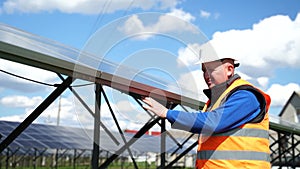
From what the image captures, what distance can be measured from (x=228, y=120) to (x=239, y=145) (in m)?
0.20

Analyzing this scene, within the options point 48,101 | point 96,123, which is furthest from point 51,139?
point 48,101

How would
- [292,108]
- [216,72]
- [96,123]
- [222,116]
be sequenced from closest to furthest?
[222,116] → [216,72] → [96,123] → [292,108]

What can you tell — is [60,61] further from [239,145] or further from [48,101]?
[239,145]

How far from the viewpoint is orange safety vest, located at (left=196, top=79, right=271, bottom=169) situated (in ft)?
9.29

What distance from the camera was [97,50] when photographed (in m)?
3.59

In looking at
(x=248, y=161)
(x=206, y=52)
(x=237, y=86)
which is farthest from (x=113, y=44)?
(x=248, y=161)

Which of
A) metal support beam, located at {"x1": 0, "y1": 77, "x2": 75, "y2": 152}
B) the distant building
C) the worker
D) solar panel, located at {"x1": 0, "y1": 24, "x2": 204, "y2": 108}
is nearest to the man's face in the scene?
the worker

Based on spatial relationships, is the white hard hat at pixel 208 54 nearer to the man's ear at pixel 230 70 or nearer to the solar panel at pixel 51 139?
the man's ear at pixel 230 70

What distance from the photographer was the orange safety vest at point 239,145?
283cm

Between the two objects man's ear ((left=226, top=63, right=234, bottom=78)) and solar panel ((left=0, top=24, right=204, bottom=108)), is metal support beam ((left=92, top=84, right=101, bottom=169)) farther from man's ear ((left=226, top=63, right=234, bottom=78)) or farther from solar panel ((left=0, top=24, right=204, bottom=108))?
man's ear ((left=226, top=63, right=234, bottom=78))

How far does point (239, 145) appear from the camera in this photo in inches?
112

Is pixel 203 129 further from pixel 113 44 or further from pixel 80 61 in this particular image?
pixel 80 61

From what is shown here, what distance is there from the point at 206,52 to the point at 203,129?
609mm

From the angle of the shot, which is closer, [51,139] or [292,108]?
[51,139]
